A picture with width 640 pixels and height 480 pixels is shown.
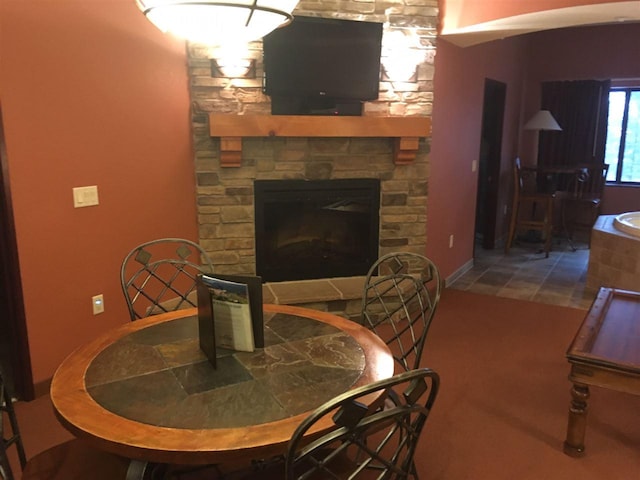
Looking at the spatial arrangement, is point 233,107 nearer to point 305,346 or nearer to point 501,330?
point 305,346

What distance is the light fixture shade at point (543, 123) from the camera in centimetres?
652

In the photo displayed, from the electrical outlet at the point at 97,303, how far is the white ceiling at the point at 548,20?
313 centimetres

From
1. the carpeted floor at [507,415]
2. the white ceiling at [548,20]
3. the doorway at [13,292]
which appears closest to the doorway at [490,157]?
the white ceiling at [548,20]

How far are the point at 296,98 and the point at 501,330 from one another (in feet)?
7.40

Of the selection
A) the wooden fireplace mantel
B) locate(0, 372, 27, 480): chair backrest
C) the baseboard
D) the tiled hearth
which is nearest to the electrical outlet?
the tiled hearth

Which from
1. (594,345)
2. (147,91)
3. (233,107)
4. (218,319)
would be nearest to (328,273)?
(233,107)

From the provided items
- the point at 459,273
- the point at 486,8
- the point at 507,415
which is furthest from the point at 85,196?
the point at 459,273

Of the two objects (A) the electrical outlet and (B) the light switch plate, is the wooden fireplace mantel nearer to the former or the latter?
(B) the light switch plate

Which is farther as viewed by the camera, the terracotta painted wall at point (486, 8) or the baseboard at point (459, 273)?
the baseboard at point (459, 273)

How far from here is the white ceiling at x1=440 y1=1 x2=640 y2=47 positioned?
344cm

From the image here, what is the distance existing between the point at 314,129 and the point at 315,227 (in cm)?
82

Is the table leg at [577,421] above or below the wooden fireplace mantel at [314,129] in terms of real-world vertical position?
below

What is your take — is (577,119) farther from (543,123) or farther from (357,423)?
(357,423)

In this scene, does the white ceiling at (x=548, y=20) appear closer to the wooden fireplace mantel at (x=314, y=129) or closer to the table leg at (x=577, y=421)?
the wooden fireplace mantel at (x=314, y=129)
